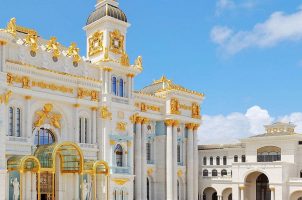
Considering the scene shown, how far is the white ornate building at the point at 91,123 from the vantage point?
44312 millimetres

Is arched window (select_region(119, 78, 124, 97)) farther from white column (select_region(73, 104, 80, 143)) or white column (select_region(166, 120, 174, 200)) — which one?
white column (select_region(166, 120, 174, 200))

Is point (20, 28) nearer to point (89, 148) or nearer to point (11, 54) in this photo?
point (11, 54)

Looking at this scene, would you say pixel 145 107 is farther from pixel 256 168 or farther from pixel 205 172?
pixel 205 172

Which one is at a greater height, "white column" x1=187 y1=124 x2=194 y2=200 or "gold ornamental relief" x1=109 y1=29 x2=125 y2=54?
"gold ornamental relief" x1=109 y1=29 x2=125 y2=54

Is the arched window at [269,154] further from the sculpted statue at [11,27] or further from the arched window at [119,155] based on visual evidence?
the sculpted statue at [11,27]

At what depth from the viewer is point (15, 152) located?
1740 inches

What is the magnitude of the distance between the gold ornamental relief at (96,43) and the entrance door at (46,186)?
49.0 ft

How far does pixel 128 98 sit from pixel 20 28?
1364 cm

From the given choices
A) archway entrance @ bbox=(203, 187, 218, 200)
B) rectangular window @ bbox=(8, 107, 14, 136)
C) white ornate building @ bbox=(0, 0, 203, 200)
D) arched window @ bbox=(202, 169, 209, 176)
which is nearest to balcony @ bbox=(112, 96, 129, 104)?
white ornate building @ bbox=(0, 0, 203, 200)

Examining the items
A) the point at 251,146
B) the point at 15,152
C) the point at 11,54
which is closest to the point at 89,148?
the point at 15,152

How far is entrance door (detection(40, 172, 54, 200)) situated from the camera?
46.7 m

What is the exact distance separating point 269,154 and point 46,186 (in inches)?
1526

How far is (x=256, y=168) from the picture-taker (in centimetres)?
7025

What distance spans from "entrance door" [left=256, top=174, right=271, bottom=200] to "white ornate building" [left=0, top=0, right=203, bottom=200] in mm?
14892
